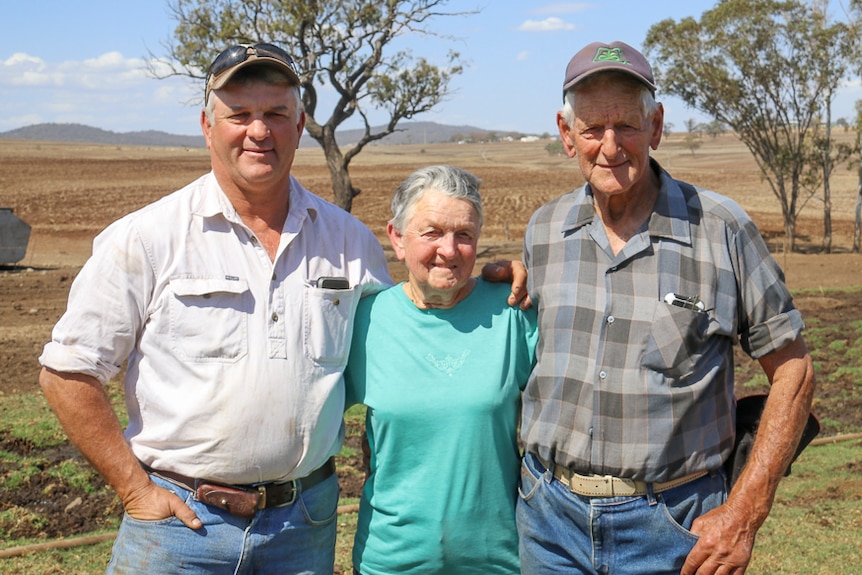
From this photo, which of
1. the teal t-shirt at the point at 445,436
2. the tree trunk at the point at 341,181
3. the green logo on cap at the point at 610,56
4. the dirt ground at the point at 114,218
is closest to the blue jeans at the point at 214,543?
the teal t-shirt at the point at 445,436

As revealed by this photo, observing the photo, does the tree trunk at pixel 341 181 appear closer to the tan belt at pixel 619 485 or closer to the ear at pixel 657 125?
the ear at pixel 657 125

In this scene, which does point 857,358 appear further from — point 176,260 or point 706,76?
point 706,76

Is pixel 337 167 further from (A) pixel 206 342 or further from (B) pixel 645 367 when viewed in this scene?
(B) pixel 645 367

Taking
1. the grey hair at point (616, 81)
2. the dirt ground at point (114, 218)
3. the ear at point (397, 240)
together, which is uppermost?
the grey hair at point (616, 81)

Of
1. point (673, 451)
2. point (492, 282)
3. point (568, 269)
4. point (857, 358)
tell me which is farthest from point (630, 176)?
point (857, 358)

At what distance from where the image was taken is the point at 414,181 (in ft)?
9.55

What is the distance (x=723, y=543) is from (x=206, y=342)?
1542mm

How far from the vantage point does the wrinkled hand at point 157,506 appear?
8.65 feet

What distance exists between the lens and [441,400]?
9.09ft

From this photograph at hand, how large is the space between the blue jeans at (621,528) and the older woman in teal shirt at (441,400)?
7.2 inches

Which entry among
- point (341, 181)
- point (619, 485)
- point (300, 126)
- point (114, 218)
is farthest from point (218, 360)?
point (114, 218)

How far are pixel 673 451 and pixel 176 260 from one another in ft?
4.89

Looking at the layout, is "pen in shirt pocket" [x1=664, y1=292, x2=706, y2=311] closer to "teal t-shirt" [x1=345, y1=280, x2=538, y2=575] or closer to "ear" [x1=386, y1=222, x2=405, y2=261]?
"teal t-shirt" [x1=345, y1=280, x2=538, y2=575]

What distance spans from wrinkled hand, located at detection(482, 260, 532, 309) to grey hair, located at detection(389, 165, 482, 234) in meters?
0.17
